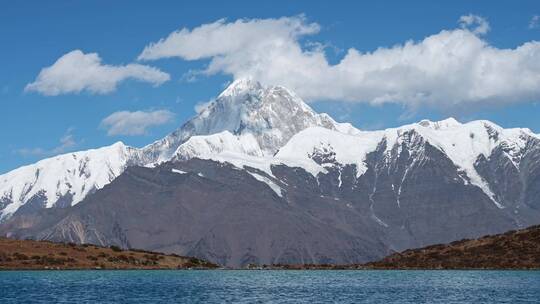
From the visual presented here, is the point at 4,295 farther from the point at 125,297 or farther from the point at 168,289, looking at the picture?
the point at 168,289

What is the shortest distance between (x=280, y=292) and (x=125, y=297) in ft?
118

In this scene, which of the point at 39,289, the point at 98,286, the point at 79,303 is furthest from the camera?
the point at 98,286

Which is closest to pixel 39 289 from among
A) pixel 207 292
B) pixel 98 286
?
pixel 98 286

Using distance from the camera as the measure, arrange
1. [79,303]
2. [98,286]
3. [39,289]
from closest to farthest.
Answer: [79,303] → [39,289] → [98,286]

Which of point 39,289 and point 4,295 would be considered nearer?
point 4,295

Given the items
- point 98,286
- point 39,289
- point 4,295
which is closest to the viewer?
point 4,295

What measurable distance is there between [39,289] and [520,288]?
9489 cm

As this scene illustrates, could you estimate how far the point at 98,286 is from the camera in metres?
187

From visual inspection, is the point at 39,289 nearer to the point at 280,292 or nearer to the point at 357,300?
the point at 280,292

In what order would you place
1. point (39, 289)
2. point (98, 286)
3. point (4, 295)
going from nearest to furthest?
point (4, 295), point (39, 289), point (98, 286)

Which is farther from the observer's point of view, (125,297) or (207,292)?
(207,292)

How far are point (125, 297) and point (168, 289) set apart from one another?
28.1 m

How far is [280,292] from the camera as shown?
181m

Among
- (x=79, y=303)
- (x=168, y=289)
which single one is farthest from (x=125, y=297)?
(x=168, y=289)
